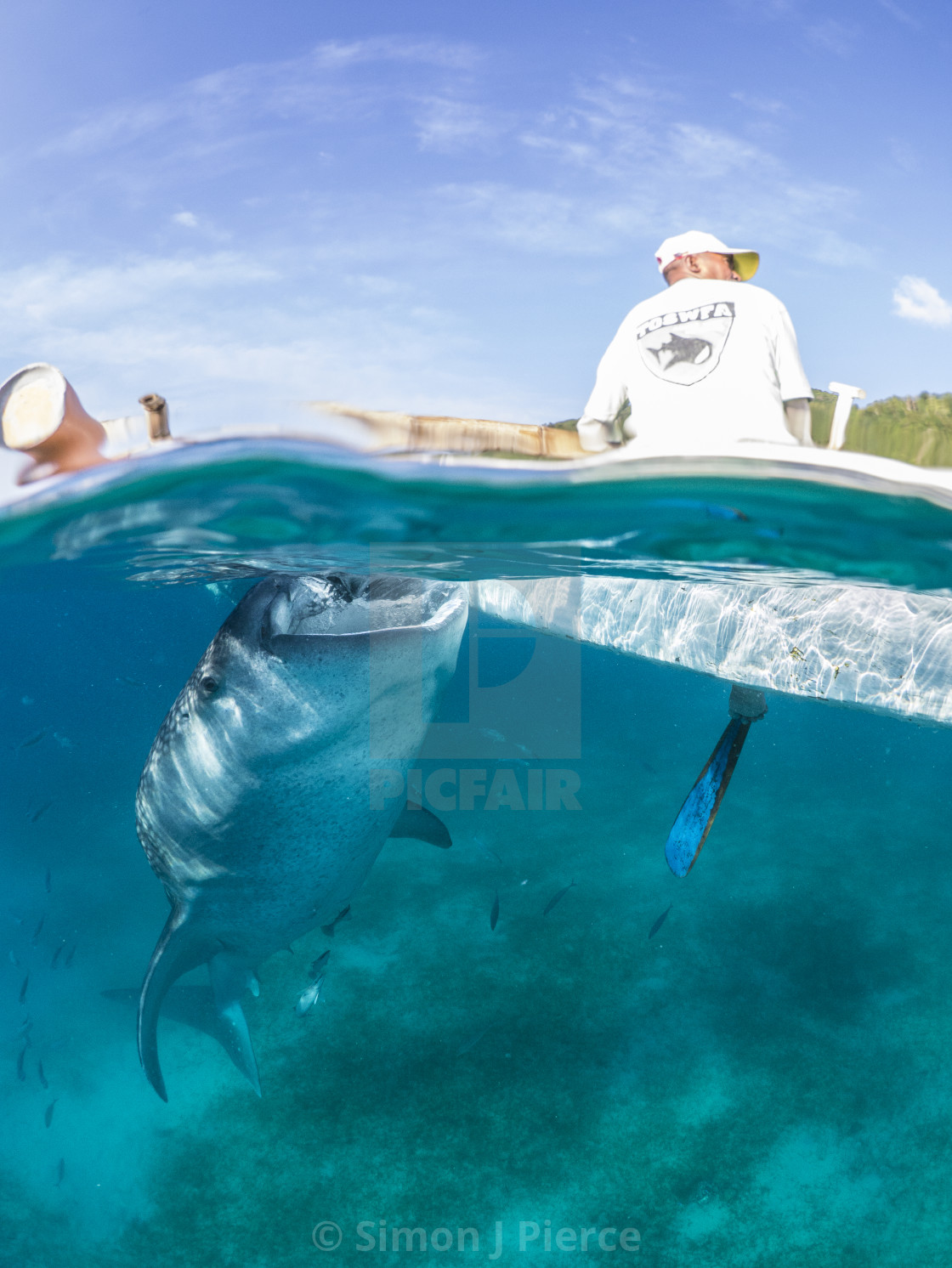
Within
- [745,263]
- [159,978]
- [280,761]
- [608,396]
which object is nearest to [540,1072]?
[159,978]

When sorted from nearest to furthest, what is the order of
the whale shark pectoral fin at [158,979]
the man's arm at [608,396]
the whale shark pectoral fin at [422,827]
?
the man's arm at [608,396]
the whale shark pectoral fin at [158,979]
the whale shark pectoral fin at [422,827]

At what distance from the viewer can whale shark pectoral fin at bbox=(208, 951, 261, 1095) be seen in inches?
218

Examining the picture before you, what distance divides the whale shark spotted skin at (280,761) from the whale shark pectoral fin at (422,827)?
59cm

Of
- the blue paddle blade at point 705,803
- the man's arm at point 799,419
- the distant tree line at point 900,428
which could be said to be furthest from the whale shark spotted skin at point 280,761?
the blue paddle blade at point 705,803

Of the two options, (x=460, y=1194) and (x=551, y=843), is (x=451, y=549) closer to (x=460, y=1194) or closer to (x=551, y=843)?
(x=460, y=1194)

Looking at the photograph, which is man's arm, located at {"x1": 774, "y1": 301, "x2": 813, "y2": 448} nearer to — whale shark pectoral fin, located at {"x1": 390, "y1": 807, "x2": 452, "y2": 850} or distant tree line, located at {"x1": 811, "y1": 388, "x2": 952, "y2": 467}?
distant tree line, located at {"x1": 811, "y1": 388, "x2": 952, "y2": 467}

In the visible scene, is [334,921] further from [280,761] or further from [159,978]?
[280,761]

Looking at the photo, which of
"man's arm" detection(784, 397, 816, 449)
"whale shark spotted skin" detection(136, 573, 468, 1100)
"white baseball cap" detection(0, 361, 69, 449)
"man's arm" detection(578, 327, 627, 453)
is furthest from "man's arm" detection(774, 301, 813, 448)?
"white baseball cap" detection(0, 361, 69, 449)

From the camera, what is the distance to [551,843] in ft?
43.9

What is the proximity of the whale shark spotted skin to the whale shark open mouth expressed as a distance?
0.01m

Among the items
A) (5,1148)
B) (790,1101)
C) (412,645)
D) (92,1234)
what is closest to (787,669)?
(412,645)

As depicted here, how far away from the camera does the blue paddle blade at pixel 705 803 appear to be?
6727 millimetres

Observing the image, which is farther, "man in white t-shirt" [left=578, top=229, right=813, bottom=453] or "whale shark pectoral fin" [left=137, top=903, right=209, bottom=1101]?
"whale shark pectoral fin" [left=137, top=903, right=209, bottom=1101]

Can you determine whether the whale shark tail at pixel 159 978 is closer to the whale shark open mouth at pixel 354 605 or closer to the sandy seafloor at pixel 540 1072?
the sandy seafloor at pixel 540 1072
